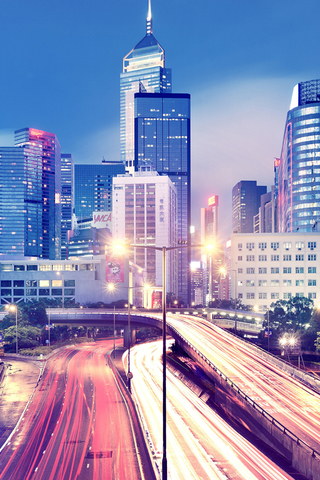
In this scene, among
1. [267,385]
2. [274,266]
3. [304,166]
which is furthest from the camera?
[304,166]

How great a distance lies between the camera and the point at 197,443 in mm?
35812

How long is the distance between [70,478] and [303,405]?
22.3 m

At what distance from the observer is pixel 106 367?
261ft

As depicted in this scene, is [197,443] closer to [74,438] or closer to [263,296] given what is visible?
[74,438]

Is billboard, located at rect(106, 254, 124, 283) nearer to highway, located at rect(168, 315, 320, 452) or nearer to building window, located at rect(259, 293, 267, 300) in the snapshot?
building window, located at rect(259, 293, 267, 300)

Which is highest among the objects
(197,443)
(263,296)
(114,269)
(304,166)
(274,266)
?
(304,166)

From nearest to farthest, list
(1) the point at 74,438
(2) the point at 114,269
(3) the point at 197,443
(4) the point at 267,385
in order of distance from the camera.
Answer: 1. (3) the point at 197,443
2. (1) the point at 74,438
3. (4) the point at 267,385
4. (2) the point at 114,269

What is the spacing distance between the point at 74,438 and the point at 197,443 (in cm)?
1104

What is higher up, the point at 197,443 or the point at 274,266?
the point at 274,266

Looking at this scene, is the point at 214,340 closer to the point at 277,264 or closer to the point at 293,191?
the point at 277,264

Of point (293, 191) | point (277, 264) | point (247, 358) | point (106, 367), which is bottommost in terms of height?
point (106, 367)

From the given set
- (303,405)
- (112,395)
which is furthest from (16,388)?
(303,405)

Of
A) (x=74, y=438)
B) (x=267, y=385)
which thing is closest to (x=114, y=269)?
(x=267, y=385)

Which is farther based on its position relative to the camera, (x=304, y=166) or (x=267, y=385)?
(x=304, y=166)
